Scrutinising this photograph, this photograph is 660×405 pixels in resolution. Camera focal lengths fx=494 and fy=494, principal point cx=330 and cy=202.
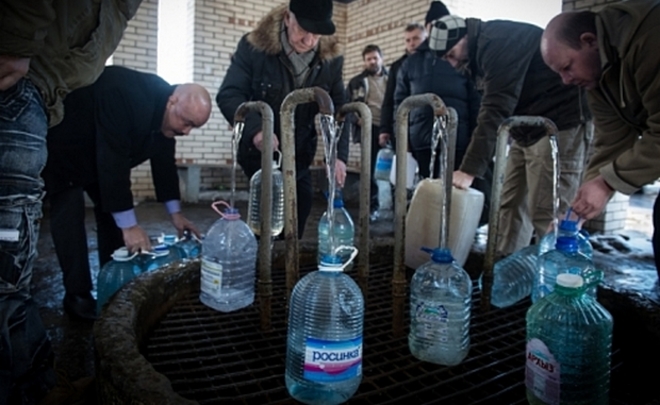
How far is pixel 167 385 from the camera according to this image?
1060 mm

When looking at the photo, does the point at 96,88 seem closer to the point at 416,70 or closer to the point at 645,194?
the point at 416,70

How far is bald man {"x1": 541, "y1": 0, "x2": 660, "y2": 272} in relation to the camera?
1914mm

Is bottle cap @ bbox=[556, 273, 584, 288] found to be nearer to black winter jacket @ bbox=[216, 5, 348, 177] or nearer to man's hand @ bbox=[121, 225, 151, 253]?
man's hand @ bbox=[121, 225, 151, 253]

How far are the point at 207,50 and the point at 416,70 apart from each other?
4.76 metres

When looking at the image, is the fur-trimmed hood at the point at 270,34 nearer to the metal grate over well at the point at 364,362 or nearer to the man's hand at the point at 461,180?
the man's hand at the point at 461,180

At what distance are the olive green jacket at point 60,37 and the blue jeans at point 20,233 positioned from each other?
0.11m

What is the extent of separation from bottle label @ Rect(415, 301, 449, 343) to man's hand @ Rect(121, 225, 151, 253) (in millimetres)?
1647

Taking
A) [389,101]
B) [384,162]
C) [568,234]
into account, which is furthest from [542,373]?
[384,162]

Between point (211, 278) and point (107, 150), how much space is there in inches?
48.5

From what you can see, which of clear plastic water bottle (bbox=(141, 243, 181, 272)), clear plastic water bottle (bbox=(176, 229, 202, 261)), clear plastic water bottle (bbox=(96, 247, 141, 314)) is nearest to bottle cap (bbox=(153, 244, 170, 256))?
clear plastic water bottle (bbox=(141, 243, 181, 272))

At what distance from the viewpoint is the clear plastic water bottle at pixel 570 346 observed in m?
1.21

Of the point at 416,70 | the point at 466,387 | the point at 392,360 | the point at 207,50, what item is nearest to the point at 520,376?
the point at 466,387

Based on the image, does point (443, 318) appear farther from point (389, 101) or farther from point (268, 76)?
point (389, 101)

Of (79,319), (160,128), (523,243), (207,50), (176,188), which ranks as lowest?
(79,319)
